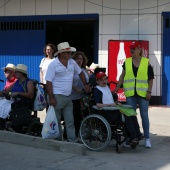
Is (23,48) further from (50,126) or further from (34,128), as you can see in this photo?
(50,126)

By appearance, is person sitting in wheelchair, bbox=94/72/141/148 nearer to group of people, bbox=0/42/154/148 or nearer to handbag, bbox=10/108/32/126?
group of people, bbox=0/42/154/148

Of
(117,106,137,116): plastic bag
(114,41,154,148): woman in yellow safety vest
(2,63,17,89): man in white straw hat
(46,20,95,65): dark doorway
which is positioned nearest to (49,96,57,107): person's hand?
(117,106,137,116): plastic bag

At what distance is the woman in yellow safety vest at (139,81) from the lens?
8.12 m

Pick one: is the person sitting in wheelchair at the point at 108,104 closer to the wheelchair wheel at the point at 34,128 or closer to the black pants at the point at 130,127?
the black pants at the point at 130,127

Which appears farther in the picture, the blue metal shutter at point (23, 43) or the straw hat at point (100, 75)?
the blue metal shutter at point (23, 43)

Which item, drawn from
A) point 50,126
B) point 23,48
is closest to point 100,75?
point 50,126

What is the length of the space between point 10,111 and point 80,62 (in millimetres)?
1598

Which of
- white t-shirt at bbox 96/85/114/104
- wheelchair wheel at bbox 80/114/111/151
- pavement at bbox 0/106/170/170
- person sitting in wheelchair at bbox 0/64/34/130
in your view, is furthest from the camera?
person sitting in wheelchair at bbox 0/64/34/130

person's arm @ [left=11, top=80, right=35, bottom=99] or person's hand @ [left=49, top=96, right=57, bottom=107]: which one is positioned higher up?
person's arm @ [left=11, top=80, right=35, bottom=99]

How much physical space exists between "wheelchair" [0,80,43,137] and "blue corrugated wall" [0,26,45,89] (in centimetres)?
678

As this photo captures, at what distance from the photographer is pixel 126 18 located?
14.1m

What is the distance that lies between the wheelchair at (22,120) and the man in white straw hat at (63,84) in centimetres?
70

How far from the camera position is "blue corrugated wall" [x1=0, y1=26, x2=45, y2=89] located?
1532 cm

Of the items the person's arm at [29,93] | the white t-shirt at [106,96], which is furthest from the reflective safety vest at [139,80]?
the person's arm at [29,93]
